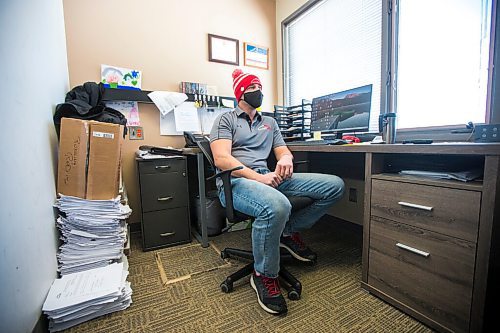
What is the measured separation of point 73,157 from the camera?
3.99 ft

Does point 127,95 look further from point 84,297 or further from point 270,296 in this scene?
point 270,296

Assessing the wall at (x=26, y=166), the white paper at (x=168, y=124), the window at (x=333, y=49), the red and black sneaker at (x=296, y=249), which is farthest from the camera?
the white paper at (x=168, y=124)

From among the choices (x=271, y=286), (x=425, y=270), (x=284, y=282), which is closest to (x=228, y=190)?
(x=271, y=286)

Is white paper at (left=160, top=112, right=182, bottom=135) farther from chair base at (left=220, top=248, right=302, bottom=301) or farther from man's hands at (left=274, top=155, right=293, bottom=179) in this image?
chair base at (left=220, top=248, right=302, bottom=301)

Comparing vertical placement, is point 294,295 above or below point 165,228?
below

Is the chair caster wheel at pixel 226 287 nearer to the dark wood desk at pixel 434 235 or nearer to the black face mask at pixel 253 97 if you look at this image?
the dark wood desk at pixel 434 235

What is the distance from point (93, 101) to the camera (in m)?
1.55

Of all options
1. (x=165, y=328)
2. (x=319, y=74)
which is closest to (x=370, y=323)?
(x=165, y=328)

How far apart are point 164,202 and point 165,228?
195mm

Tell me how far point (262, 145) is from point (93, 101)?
45.6 inches

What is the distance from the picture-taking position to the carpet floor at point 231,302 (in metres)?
0.96

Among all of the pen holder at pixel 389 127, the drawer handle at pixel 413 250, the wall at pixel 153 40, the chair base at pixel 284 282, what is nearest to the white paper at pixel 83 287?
the chair base at pixel 284 282

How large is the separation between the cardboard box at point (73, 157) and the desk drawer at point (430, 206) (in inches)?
58.2

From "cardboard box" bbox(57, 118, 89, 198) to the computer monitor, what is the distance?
60.6 inches
